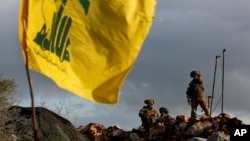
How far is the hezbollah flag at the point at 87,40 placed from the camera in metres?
9.30

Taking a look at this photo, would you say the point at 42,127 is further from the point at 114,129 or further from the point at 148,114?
the point at 114,129

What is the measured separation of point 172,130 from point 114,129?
1926 millimetres

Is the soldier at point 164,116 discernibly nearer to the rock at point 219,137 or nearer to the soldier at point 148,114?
the soldier at point 148,114

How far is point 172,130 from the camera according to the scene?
24.8m

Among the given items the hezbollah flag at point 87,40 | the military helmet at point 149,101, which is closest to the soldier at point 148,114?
the military helmet at point 149,101

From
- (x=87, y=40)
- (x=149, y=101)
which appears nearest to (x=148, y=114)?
(x=149, y=101)

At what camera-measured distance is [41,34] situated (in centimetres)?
939

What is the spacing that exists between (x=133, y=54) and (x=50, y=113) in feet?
44.0

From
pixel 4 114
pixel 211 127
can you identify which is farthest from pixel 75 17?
pixel 211 127

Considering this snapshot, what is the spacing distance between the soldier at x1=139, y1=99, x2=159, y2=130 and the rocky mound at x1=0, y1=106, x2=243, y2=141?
0.51 meters

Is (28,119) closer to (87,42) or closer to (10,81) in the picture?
(10,81)

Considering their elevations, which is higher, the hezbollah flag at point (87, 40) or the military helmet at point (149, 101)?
the military helmet at point (149, 101)

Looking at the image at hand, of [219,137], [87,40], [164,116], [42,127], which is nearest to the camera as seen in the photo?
Result: [87,40]

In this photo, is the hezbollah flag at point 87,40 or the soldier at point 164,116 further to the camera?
the soldier at point 164,116
